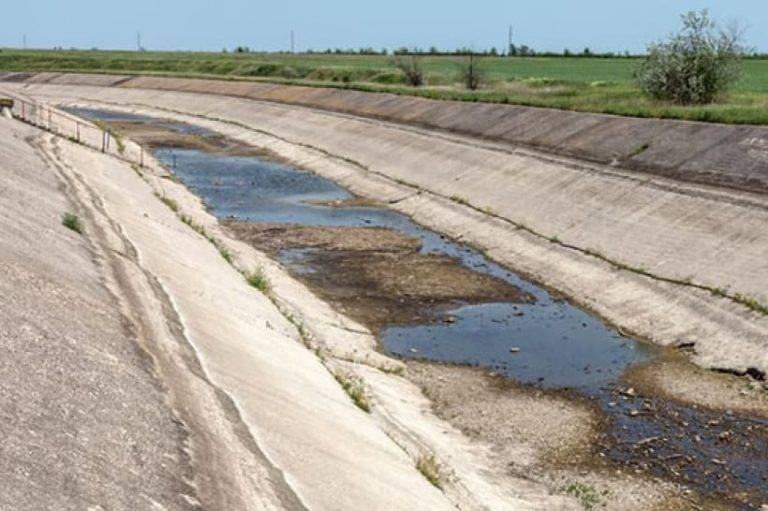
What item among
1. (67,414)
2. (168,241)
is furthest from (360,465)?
(168,241)

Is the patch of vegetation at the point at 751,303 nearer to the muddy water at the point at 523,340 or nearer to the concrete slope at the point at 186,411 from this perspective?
the muddy water at the point at 523,340

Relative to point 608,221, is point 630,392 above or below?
below

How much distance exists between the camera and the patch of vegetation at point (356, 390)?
58.9 feet

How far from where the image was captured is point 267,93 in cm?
9531

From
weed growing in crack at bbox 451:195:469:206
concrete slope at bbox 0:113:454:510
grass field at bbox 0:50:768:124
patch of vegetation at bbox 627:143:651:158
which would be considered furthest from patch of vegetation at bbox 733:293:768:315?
weed growing in crack at bbox 451:195:469:206

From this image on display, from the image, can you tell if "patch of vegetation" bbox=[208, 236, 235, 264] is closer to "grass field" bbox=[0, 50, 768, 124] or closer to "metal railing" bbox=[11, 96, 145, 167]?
"metal railing" bbox=[11, 96, 145, 167]

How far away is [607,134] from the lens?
4616cm

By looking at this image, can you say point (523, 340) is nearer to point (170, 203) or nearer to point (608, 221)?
point (608, 221)

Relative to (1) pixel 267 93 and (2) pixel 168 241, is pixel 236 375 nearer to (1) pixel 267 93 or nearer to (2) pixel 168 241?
(2) pixel 168 241

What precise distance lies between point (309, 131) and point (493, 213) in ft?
115

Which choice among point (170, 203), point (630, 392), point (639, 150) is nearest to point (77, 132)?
point (170, 203)

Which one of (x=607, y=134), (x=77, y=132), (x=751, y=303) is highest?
(x=77, y=132)

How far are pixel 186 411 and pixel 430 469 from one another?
4562 millimetres

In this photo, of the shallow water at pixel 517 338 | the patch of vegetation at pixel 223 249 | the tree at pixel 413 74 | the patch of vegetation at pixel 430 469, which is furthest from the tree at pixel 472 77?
the patch of vegetation at pixel 430 469
